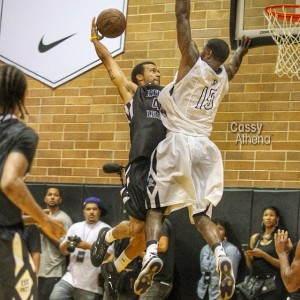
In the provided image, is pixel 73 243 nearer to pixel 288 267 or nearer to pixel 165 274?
pixel 165 274

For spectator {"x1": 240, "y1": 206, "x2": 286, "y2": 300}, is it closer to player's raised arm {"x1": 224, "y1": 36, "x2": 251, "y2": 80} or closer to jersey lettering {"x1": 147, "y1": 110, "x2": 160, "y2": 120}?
player's raised arm {"x1": 224, "y1": 36, "x2": 251, "y2": 80}

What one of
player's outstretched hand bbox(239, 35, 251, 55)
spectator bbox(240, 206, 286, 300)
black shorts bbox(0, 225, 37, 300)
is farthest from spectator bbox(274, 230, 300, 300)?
black shorts bbox(0, 225, 37, 300)

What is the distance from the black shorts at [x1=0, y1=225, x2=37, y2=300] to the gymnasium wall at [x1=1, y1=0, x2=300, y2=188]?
586cm

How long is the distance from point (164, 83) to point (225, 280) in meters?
4.96

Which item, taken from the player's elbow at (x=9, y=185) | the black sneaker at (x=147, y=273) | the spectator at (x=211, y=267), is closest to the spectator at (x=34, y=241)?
the spectator at (x=211, y=267)

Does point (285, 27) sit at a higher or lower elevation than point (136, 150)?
higher

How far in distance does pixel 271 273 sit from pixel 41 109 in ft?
13.8

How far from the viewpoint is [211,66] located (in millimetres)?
6566

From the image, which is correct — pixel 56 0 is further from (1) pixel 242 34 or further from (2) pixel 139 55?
(1) pixel 242 34

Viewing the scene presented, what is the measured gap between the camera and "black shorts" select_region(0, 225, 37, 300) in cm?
415

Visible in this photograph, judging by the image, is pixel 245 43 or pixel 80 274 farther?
pixel 80 274

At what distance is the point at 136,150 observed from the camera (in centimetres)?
677

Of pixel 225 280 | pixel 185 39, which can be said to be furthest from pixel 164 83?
pixel 225 280

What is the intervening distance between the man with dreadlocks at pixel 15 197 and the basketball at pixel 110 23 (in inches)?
128
